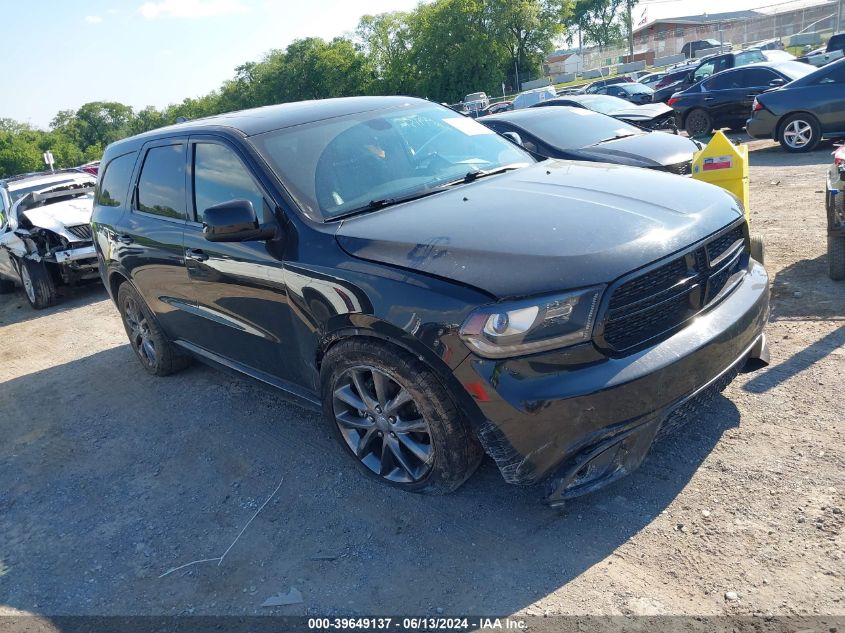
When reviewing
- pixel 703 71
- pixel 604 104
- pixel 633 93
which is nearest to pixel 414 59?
pixel 633 93

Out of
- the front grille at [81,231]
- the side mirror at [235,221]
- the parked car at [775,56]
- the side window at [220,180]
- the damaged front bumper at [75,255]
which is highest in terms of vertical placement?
the side window at [220,180]

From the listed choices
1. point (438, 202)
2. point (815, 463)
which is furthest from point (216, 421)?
point (815, 463)

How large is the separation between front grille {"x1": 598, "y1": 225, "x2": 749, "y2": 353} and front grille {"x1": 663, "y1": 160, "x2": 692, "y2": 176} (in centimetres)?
457

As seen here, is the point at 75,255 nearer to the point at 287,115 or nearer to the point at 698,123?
the point at 287,115

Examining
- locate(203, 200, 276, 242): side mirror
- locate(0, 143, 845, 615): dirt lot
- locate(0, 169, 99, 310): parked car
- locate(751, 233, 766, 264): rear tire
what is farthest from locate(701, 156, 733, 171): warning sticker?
locate(0, 169, 99, 310): parked car

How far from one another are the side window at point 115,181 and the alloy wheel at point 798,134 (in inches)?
418

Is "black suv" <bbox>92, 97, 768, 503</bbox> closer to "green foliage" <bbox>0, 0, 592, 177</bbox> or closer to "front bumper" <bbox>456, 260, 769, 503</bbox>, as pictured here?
"front bumper" <bbox>456, 260, 769, 503</bbox>

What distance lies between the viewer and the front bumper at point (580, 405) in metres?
2.58

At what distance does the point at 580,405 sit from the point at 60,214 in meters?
9.12

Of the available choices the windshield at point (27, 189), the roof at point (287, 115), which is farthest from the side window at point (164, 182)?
the windshield at point (27, 189)

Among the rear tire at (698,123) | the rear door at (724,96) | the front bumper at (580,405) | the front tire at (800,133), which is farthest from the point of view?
the rear tire at (698,123)

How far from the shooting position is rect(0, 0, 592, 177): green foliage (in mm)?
72688

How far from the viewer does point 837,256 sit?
512 cm

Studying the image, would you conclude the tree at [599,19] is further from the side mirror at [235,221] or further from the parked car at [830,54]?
the side mirror at [235,221]
